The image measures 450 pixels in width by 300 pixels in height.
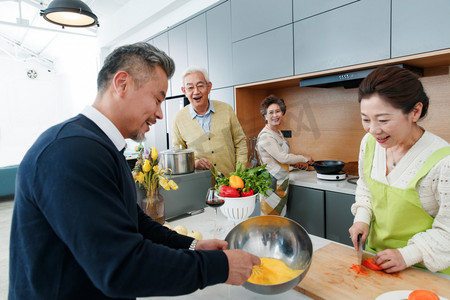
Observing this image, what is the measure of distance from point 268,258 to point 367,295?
30cm

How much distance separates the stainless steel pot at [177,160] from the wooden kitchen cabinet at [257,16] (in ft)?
5.41

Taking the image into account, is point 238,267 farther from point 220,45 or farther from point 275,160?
point 220,45

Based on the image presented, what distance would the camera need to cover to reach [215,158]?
8.23 feet

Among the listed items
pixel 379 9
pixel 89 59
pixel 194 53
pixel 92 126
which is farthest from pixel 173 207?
pixel 89 59

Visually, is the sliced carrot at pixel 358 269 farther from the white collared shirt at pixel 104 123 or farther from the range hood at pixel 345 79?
the range hood at pixel 345 79

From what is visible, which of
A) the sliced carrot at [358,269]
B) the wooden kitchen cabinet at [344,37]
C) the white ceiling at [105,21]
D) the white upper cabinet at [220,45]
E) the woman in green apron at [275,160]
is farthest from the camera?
the white ceiling at [105,21]

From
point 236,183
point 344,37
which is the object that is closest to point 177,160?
point 236,183

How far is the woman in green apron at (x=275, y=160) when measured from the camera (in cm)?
253

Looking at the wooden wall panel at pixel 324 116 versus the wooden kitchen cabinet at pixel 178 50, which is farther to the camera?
the wooden kitchen cabinet at pixel 178 50

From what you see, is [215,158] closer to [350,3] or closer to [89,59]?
[350,3]

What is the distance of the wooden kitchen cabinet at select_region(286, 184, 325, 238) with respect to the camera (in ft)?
7.95

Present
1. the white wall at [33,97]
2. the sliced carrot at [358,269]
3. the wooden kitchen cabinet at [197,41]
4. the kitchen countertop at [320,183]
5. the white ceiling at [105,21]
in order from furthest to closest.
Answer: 1. the white wall at [33,97]
2. the white ceiling at [105,21]
3. the wooden kitchen cabinet at [197,41]
4. the kitchen countertop at [320,183]
5. the sliced carrot at [358,269]

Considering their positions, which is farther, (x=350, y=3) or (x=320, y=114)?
(x=320, y=114)

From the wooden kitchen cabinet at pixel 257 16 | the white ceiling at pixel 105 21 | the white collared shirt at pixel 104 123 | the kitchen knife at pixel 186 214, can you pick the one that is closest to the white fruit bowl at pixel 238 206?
the kitchen knife at pixel 186 214
